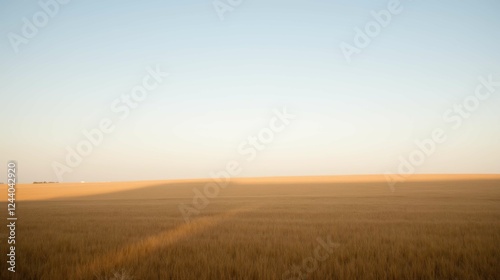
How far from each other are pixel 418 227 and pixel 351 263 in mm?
6030

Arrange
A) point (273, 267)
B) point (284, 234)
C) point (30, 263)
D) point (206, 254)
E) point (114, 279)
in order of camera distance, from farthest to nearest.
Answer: point (284, 234) → point (206, 254) → point (30, 263) → point (273, 267) → point (114, 279)

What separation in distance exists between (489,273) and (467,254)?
1.15 meters

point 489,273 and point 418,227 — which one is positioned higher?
point 489,273

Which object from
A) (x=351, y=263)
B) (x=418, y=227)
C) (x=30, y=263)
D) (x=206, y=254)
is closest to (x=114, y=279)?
(x=206, y=254)

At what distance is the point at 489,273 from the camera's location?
498cm

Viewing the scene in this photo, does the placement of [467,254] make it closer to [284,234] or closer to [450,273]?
[450,273]

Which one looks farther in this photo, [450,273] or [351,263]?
[351,263]

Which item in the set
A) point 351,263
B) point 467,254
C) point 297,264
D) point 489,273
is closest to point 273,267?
point 297,264

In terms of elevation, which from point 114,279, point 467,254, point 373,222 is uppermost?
point 114,279

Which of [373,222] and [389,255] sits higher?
[389,255]

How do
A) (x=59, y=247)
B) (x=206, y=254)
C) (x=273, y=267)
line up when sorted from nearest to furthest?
(x=273, y=267)
(x=206, y=254)
(x=59, y=247)

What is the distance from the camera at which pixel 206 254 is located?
6273mm

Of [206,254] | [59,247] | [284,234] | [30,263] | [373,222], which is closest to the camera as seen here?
[30,263]

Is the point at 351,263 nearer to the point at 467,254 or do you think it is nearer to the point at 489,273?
the point at 489,273
